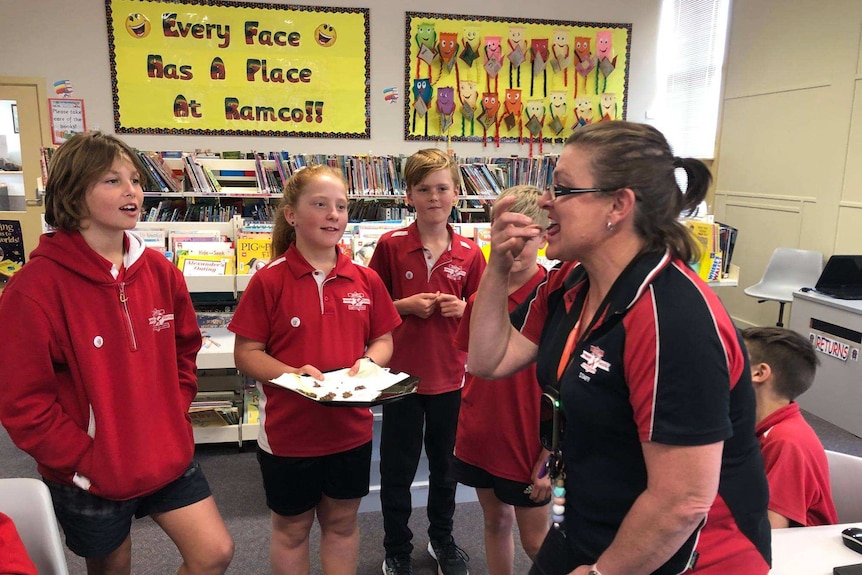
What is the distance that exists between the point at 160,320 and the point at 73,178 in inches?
16.1

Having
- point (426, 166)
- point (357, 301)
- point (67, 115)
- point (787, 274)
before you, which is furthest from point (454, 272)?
point (67, 115)

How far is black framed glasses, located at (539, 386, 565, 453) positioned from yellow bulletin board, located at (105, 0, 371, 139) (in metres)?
5.33

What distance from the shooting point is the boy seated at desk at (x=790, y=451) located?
148cm

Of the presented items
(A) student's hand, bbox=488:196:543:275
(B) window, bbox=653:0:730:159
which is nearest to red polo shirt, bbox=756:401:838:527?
(A) student's hand, bbox=488:196:543:275

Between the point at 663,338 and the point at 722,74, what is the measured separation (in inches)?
256

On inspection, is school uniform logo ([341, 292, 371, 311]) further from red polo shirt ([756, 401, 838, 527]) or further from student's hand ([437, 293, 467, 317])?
red polo shirt ([756, 401, 838, 527])

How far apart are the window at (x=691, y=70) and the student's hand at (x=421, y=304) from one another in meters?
5.24

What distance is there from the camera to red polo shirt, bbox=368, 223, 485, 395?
2209mm

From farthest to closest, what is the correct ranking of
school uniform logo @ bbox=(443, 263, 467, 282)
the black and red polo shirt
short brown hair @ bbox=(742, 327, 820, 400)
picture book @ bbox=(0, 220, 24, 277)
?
picture book @ bbox=(0, 220, 24, 277), school uniform logo @ bbox=(443, 263, 467, 282), short brown hair @ bbox=(742, 327, 820, 400), the black and red polo shirt

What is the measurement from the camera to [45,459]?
1.42 meters

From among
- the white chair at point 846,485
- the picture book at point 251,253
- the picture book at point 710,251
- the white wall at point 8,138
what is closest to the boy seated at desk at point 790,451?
the white chair at point 846,485

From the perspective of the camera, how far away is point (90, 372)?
1458 mm

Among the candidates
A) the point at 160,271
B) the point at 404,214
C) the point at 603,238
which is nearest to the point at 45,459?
the point at 160,271

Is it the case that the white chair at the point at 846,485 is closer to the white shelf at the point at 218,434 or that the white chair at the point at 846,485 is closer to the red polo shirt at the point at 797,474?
the red polo shirt at the point at 797,474
